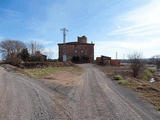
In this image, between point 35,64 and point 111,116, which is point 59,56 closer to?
point 35,64

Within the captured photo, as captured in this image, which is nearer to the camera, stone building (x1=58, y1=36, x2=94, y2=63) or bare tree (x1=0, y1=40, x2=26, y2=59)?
stone building (x1=58, y1=36, x2=94, y2=63)

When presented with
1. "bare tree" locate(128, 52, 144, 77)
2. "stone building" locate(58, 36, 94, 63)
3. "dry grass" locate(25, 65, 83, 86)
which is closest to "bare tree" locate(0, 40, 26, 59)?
"stone building" locate(58, 36, 94, 63)

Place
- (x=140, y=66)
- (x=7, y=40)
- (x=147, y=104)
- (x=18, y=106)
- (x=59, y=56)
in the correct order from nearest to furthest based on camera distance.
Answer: (x=18, y=106) → (x=147, y=104) → (x=140, y=66) → (x=59, y=56) → (x=7, y=40)

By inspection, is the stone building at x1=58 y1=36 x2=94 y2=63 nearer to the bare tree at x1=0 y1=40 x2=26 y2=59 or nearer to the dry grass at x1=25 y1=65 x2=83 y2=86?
the bare tree at x1=0 y1=40 x2=26 y2=59

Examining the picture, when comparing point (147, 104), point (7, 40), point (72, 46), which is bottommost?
point (147, 104)

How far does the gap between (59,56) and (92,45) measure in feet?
40.2

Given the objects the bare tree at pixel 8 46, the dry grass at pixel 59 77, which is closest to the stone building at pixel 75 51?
the bare tree at pixel 8 46

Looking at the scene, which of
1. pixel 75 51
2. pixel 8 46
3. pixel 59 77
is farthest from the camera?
pixel 8 46

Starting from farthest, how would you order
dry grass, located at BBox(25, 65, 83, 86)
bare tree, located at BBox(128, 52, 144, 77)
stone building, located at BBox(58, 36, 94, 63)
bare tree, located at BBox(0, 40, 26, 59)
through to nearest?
1. bare tree, located at BBox(0, 40, 26, 59)
2. stone building, located at BBox(58, 36, 94, 63)
3. bare tree, located at BBox(128, 52, 144, 77)
4. dry grass, located at BBox(25, 65, 83, 86)

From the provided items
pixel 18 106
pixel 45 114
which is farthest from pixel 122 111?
pixel 18 106

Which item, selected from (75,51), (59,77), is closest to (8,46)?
(75,51)

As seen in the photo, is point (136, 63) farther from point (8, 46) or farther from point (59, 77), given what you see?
point (8, 46)

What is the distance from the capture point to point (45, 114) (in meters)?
3.76

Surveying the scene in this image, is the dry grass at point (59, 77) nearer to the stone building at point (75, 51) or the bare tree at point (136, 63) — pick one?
the bare tree at point (136, 63)
